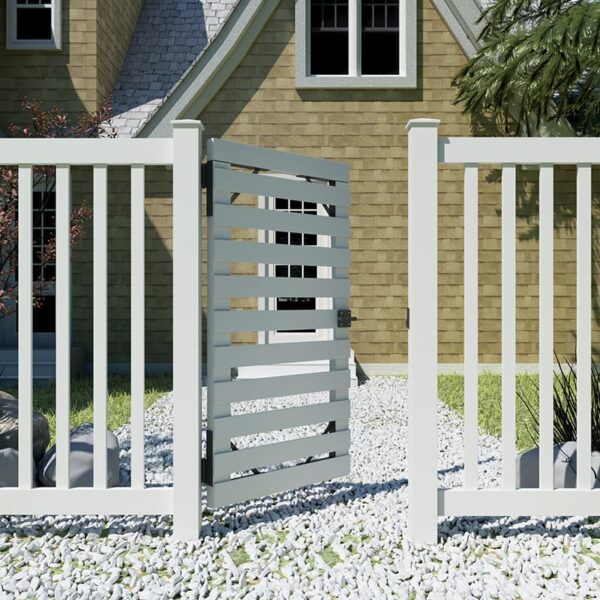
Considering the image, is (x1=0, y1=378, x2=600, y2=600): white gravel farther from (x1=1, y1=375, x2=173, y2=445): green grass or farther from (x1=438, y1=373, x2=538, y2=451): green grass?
(x1=1, y1=375, x2=173, y2=445): green grass

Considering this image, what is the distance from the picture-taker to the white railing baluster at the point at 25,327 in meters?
3.62

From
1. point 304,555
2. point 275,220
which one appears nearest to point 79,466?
point 304,555

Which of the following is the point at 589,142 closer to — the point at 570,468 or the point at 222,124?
the point at 570,468

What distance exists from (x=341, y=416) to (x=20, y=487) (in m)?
1.84

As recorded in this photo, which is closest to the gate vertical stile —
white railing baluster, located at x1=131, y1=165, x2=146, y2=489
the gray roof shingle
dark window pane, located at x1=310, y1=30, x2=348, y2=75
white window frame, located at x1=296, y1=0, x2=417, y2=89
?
white railing baluster, located at x1=131, y1=165, x2=146, y2=489

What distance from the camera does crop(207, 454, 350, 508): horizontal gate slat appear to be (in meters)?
3.90

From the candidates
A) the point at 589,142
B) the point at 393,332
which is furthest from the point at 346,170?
the point at 393,332

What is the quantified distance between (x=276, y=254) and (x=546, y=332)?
149cm

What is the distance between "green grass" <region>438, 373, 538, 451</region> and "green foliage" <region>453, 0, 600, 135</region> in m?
3.21

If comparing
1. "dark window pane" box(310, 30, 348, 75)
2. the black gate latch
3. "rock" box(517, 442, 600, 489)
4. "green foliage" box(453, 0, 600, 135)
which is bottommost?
"rock" box(517, 442, 600, 489)

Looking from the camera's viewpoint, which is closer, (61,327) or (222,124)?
(61,327)

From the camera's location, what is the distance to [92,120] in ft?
31.1

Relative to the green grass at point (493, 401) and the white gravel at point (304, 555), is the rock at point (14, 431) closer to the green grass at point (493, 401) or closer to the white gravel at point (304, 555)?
the white gravel at point (304, 555)

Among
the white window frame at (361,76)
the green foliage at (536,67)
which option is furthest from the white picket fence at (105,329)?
the white window frame at (361,76)
